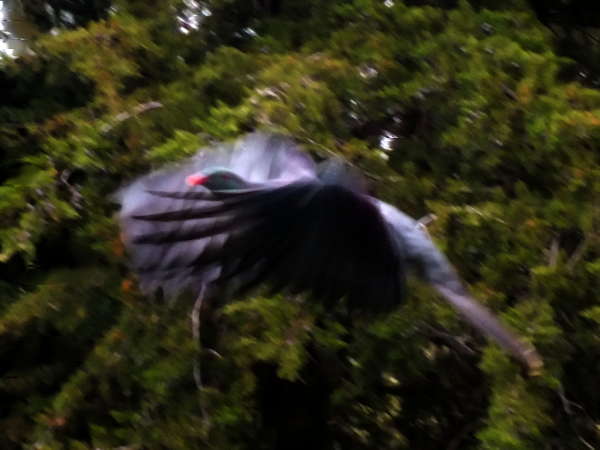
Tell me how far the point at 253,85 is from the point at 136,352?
49 centimetres

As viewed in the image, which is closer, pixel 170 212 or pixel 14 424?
pixel 170 212

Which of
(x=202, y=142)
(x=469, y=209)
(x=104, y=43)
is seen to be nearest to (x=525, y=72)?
(x=469, y=209)

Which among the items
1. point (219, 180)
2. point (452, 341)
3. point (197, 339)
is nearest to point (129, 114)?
point (197, 339)

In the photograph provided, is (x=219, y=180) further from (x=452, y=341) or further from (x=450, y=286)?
(x=452, y=341)

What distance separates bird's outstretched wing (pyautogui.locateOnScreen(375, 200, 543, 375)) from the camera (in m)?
0.97

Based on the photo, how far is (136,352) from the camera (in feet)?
4.38

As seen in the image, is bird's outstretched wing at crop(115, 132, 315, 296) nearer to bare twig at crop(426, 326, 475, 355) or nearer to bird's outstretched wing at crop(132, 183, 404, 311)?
bird's outstretched wing at crop(132, 183, 404, 311)

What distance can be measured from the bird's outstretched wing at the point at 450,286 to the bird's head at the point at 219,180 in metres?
0.19

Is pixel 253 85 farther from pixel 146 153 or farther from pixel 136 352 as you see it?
pixel 136 352

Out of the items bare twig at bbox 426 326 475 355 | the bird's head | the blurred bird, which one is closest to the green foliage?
bare twig at bbox 426 326 475 355

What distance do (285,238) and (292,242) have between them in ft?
0.05

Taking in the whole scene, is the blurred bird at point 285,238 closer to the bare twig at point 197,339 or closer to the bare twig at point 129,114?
the bare twig at point 197,339

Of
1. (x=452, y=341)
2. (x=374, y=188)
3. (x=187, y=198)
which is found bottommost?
(x=452, y=341)

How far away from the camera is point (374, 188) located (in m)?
1.19
